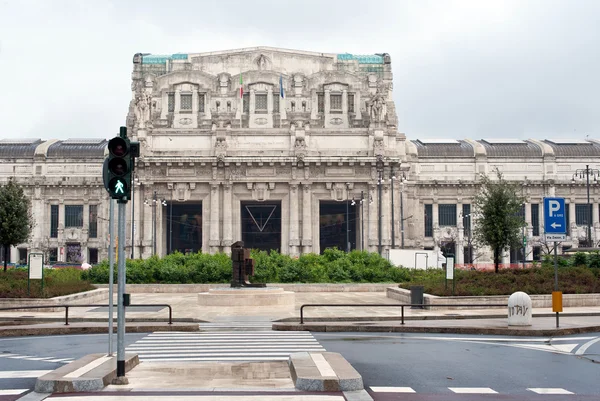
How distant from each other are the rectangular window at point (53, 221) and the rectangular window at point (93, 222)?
434 centimetres

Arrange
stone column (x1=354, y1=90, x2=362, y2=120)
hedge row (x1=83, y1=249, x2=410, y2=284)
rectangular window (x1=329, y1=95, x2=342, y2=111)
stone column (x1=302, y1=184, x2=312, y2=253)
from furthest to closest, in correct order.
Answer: rectangular window (x1=329, y1=95, x2=342, y2=111) < stone column (x1=354, y1=90, x2=362, y2=120) < stone column (x1=302, y1=184, x2=312, y2=253) < hedge row (x1=83, y1=249, x2=410, y2=284)

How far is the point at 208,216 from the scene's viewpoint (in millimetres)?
81375

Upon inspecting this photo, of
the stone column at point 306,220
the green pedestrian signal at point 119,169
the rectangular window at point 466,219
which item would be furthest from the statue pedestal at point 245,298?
the rectangular window at point 466,219

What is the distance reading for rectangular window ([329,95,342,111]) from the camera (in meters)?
91.6

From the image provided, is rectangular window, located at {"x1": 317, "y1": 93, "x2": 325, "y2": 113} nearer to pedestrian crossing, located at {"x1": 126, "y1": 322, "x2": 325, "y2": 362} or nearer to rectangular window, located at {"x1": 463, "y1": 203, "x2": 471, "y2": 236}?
rectangular window, located at {"x1": 463, "y1": 203, "x2": 471, "y2": 236}

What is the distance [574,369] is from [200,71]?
79.7 metres

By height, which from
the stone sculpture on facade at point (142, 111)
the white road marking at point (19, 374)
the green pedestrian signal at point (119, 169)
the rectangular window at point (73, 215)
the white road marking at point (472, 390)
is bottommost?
the white road marking at point (19, 374)

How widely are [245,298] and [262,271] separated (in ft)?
53.8

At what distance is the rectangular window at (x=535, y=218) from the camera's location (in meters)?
93.4

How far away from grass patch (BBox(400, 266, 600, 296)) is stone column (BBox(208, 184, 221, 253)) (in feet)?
142

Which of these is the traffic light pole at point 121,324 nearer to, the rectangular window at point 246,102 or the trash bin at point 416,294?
the trash bin at point 416,294

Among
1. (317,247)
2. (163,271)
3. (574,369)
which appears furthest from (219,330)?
(317,247)

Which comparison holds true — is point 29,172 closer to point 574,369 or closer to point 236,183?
point 236,183

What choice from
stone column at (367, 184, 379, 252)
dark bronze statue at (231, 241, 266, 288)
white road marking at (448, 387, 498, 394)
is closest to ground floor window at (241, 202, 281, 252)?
stone column at (367, 184, 379, 252)
